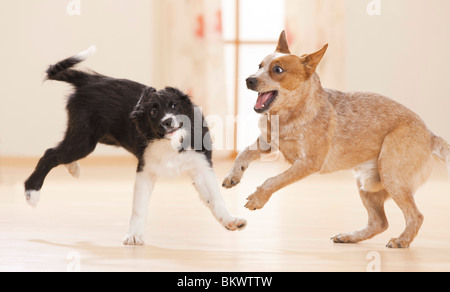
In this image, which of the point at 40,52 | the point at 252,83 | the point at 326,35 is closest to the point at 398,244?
the point at 252,83

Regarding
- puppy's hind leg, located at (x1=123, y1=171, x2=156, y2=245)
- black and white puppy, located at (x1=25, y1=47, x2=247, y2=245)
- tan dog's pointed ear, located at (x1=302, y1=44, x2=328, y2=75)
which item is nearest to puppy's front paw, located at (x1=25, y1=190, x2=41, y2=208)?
black and white puppy, located at (x1=25, y1=47, x2=247, y2=245)

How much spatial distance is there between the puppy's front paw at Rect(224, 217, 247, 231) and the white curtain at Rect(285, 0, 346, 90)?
4.92 m

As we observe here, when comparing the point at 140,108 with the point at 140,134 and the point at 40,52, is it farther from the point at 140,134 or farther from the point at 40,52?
the point at 40,52

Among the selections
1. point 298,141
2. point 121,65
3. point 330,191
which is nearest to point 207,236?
point 298,141

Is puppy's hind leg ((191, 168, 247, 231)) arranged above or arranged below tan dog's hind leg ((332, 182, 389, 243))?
above

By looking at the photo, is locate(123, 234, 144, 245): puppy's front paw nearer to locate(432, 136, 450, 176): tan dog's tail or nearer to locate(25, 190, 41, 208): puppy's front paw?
locate(25, 190, 41, 208): puppy's front paw

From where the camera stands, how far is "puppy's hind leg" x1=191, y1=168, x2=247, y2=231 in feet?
8.62

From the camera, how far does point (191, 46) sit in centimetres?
726

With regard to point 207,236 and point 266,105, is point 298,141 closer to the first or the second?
point 266,105

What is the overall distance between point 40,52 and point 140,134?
4708 millimetres

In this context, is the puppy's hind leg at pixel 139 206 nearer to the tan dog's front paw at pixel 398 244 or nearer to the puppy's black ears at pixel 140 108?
the puppy's black ears at pixel 140 108

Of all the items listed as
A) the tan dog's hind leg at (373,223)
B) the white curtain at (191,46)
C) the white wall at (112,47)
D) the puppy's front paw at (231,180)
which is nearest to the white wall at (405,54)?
the white wall at (112,47)

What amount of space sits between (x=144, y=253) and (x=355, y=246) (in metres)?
0.89

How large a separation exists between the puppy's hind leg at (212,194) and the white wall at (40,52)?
→ 14.8ft
